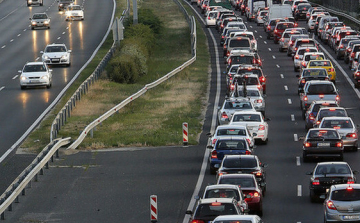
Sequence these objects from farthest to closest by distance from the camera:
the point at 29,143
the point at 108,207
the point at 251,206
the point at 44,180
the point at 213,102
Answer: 1. the point at 213,102
2. the point at 29,143
3. the point at 44,180
4. the point at 108,207
5. the point at 251,206

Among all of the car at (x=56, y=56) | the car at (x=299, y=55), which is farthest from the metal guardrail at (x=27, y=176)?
the car at (x=56, y=56)

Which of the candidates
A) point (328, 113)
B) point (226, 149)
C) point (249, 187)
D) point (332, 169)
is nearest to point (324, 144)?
point (226, 149)

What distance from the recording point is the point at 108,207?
94.2ft

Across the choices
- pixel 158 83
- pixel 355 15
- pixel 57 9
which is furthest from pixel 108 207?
pixel 57 9

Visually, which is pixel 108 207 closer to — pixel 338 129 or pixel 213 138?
pixel 213 138

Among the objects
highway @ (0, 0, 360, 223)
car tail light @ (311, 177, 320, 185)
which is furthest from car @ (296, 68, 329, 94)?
car tail light @ (311, 177, 320, 185)

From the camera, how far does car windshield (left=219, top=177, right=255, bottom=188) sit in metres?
26.3

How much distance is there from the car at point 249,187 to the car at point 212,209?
10.5 feet

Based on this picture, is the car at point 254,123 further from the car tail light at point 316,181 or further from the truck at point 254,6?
the truck at point 254,6

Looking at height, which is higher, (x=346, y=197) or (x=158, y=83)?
(x=346, y=197)

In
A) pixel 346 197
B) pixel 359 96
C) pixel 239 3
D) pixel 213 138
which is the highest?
pixel 346 197

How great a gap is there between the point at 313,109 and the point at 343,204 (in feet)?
57.8

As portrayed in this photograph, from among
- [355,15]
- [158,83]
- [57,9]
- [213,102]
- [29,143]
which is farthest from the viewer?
[57,9]

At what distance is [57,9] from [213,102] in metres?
58.2
